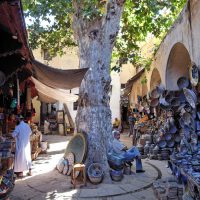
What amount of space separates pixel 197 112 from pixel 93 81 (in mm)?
2706

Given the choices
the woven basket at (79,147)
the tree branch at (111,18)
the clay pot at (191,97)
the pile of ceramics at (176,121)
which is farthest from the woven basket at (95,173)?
the tree branch at (111,18)

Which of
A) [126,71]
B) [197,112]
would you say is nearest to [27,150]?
[197,112]

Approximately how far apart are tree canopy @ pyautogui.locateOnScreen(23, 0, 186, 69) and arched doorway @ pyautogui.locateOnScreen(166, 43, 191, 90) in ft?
5.19

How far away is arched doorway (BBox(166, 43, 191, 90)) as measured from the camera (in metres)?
10.2

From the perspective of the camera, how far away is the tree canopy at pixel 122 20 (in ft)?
28.3

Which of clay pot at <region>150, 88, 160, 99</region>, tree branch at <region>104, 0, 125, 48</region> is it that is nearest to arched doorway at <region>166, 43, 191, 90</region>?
clay pot at <region>150, 88, 160, 99</region>

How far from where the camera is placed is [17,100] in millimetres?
7949

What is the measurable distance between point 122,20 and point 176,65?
110 inches

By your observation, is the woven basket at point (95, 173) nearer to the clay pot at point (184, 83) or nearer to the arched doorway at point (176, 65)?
the clay pot at point (184, 83)

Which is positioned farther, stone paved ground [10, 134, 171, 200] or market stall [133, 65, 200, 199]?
stone paved ground [10, 134, 171, 200]

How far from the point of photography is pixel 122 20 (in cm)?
Answer: 1194

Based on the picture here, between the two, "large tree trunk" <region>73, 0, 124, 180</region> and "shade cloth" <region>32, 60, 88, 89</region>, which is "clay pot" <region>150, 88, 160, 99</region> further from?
"shade cloth" <region>32, 60, 88, 89</region>

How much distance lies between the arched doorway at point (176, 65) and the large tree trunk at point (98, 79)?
9.42 ft

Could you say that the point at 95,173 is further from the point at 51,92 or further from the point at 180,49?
the point at 180,49
